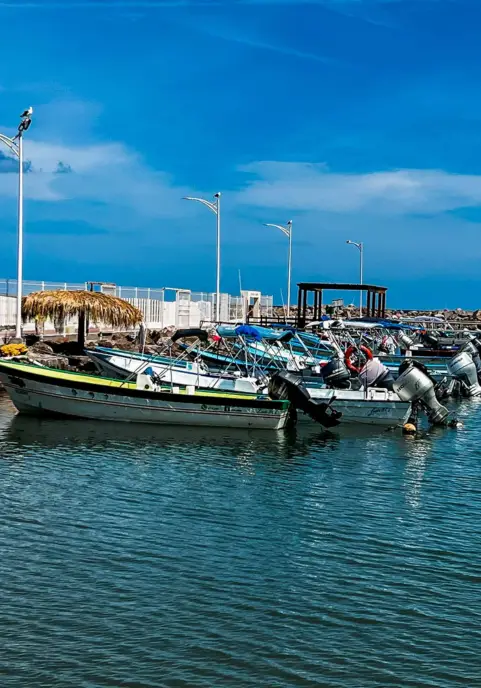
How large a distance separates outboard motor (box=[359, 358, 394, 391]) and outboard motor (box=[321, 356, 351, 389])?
21.1 inches

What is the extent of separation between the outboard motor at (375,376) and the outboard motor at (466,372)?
8849 mm

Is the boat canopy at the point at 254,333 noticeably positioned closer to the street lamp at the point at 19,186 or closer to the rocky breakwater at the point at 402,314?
the street lamp at the point at 19,186

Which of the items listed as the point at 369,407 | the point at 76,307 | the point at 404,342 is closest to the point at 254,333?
the point at 369,407

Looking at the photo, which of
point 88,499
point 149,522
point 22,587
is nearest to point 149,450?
point 88,499

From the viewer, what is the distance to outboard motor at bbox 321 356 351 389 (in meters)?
29.4

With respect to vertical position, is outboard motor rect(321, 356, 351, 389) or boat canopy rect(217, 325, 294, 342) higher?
boat canopy rect(217, 325, 294, 342)

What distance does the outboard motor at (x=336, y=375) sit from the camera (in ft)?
96.4

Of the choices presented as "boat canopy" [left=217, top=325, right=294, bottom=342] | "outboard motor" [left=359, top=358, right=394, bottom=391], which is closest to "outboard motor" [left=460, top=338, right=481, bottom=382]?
"boat canopy" [left=217, top=325, right=294, bottom=342]

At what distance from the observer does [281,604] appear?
451 inches

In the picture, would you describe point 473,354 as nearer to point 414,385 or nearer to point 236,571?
point 414,385

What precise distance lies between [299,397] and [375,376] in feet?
12.0

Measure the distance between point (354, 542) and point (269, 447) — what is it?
32.3 feet

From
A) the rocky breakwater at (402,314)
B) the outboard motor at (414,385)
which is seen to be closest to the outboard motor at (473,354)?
the outboard motor at (414,385)

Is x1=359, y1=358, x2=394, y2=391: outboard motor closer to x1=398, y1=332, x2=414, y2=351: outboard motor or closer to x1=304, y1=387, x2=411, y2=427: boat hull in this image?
x1=304, y1=387, x2=411, y2=427: boat hull
